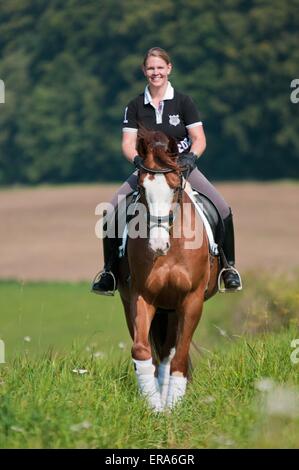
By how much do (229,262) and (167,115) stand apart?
1.51m

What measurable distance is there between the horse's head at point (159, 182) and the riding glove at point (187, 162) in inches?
3.7

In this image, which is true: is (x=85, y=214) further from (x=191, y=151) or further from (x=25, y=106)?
(x=191, y=151)

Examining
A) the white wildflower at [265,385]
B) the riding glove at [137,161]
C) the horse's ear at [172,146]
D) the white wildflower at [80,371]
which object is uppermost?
the horse's ear at [172,146]

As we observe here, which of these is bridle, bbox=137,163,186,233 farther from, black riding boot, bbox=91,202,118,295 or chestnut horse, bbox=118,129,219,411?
black riding boot, bbox=91,202,118,295

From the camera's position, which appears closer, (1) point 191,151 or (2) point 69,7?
(1) point 191,151

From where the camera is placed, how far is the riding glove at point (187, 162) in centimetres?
838

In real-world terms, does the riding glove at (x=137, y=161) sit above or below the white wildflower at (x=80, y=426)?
above

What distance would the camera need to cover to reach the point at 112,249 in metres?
9.48

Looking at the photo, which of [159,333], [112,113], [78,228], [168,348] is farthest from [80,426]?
[112,113]

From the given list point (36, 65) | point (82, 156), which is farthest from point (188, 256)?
point (36, 65)

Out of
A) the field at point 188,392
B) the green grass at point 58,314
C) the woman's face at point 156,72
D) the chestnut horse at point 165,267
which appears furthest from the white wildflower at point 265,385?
the green grass at point 58,314

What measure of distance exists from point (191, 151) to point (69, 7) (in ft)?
217

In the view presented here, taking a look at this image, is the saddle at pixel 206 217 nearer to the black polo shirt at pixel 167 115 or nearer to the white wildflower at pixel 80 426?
the black polo shirt at pixel 167 115

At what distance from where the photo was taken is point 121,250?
9.29 metres
